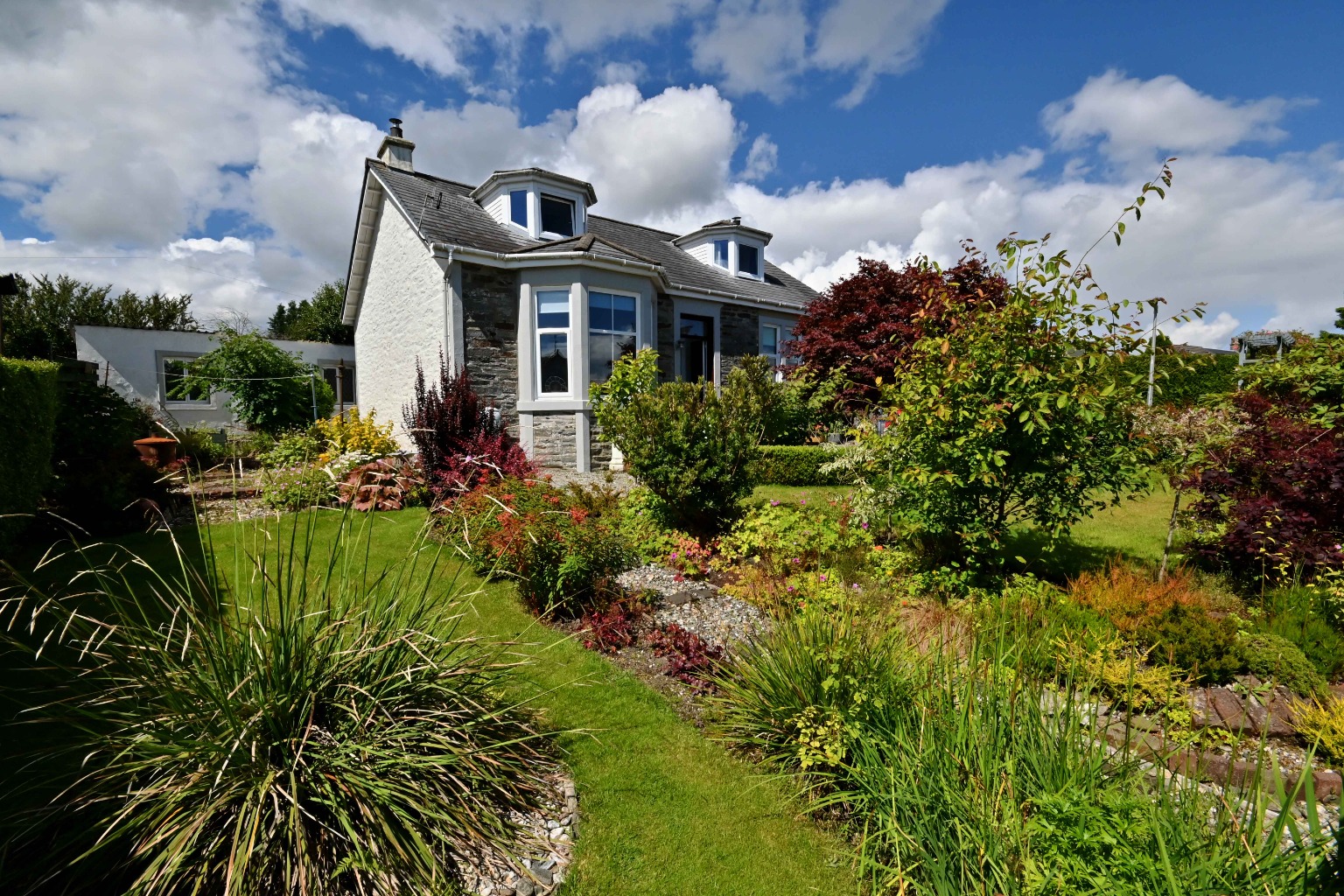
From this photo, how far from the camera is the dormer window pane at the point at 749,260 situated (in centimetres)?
1950

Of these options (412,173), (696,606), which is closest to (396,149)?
(412,173)

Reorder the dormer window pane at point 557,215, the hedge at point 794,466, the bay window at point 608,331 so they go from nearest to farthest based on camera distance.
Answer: the hedge at point 794,466 < the bay window at point 608,331 < the dormer window pane at point 557,215

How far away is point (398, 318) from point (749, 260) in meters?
11.3

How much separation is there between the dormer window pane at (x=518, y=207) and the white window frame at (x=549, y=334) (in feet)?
9.93

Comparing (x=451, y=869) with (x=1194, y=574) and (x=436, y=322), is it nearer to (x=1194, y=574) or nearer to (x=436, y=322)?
(x=1194, y=574)

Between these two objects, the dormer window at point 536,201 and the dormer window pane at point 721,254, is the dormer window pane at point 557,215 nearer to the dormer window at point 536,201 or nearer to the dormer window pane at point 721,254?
the dormer window at point 536,201

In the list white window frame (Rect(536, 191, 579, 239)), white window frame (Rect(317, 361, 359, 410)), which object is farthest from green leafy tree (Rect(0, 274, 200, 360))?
white window frame (Rect(536, 191, 579, 239))

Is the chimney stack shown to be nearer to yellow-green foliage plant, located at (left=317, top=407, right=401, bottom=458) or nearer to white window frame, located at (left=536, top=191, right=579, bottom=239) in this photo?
white window frame, located at (left=536, top=191, right=579, bottom=239)

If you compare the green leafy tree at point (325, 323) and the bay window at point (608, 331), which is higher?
the green leafy tree at point (325, 323)

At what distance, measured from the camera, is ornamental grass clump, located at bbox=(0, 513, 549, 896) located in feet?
7.12

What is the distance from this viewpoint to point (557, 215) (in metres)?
14.7

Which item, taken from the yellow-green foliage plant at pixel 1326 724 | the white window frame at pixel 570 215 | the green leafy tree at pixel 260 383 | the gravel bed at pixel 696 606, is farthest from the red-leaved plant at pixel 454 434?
the yellow-green foliage plant at pixel 1326 724

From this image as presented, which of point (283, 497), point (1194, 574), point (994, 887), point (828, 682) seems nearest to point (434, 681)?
point (828, 682)

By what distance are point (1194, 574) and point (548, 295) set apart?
36.6 feet
